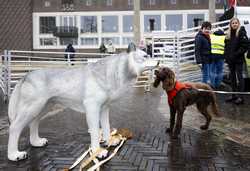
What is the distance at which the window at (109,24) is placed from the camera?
5469 centimetres

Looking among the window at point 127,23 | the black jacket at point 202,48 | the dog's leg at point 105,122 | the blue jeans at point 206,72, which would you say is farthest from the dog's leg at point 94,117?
the window at point 127,23

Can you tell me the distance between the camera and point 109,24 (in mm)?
54875

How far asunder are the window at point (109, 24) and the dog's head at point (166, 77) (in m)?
48.9

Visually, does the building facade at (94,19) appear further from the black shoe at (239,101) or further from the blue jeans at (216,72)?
the black shoe at (239,101)

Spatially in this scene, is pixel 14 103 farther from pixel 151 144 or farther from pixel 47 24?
pixel 47 24

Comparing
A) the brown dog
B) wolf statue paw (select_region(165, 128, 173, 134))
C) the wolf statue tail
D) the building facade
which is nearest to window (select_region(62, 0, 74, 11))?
the building facade

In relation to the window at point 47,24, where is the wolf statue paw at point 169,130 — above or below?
below

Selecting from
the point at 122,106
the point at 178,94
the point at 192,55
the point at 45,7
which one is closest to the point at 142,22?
the point at 45,7

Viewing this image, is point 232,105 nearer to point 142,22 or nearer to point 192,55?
point 192,55

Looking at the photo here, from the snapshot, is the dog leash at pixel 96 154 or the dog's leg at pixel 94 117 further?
the dog's leg at pixel 94 117

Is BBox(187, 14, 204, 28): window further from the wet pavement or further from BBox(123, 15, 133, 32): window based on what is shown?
the wet pavement

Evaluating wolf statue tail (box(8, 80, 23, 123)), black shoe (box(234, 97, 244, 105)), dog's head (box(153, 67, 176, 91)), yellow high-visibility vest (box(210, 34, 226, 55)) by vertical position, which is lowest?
black shoe (box(234, 97, 244, 105))

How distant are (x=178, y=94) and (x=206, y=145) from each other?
2.75 ft

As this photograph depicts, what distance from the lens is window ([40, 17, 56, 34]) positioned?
54.9 metres
